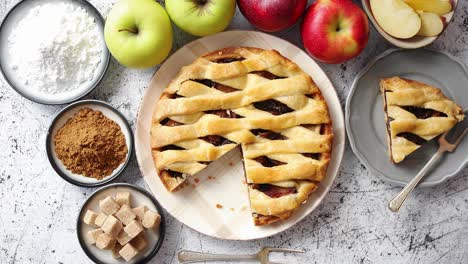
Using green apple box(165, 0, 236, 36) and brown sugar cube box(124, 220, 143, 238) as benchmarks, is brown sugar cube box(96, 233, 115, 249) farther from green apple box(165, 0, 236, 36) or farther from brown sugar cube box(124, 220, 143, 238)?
green apple box(165, 0, 236, 36)

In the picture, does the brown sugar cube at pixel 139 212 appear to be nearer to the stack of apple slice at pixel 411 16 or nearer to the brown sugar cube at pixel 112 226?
the brown sugar cube at pixel 112 226

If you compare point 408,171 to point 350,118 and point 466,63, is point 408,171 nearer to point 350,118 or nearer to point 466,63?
point 350,118

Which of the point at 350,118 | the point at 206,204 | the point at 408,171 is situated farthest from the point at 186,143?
the point at 408,171

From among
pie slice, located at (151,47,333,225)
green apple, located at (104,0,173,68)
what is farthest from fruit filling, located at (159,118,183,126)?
green apple, located at (104,0,173,68)

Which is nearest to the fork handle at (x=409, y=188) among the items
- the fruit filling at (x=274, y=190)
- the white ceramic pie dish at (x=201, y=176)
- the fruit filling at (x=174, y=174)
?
the white ceramic pie dish at (x=201, y=176)

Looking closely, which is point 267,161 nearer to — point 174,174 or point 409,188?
point 174,174

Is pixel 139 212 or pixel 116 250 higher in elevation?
pixel 139 212

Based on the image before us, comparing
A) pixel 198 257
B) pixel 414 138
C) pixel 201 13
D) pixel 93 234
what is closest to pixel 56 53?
pixel 201 13
